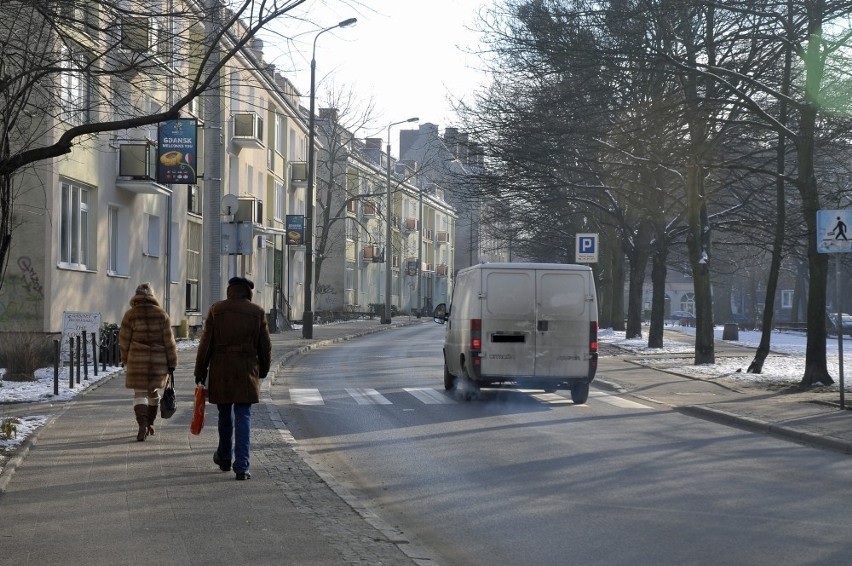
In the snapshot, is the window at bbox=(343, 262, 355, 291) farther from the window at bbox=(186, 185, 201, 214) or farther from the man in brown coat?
the man in brown coat

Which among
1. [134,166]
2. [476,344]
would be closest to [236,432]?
[476,344]

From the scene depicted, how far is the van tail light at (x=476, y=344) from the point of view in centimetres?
1755

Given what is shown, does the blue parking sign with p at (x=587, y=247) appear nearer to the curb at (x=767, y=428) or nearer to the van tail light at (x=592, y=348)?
the van tail light at (x=592, y=348)

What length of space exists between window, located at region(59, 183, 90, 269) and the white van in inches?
415

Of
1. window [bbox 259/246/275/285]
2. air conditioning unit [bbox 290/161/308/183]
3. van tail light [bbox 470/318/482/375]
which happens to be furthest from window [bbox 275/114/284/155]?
van tail light [bbox 470/318/482/375]

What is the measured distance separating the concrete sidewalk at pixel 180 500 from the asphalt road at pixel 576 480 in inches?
17.4

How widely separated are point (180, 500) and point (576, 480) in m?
3.44

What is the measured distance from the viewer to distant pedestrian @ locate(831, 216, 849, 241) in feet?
53.9

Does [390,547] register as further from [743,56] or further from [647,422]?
[743,56]

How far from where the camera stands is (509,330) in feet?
57.7

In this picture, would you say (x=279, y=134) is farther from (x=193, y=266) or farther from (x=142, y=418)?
(x=142, y=418)

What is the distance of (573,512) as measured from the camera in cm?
855

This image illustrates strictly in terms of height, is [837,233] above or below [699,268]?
above

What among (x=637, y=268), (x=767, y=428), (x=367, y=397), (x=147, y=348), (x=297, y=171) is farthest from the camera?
(x=297, y=171)
